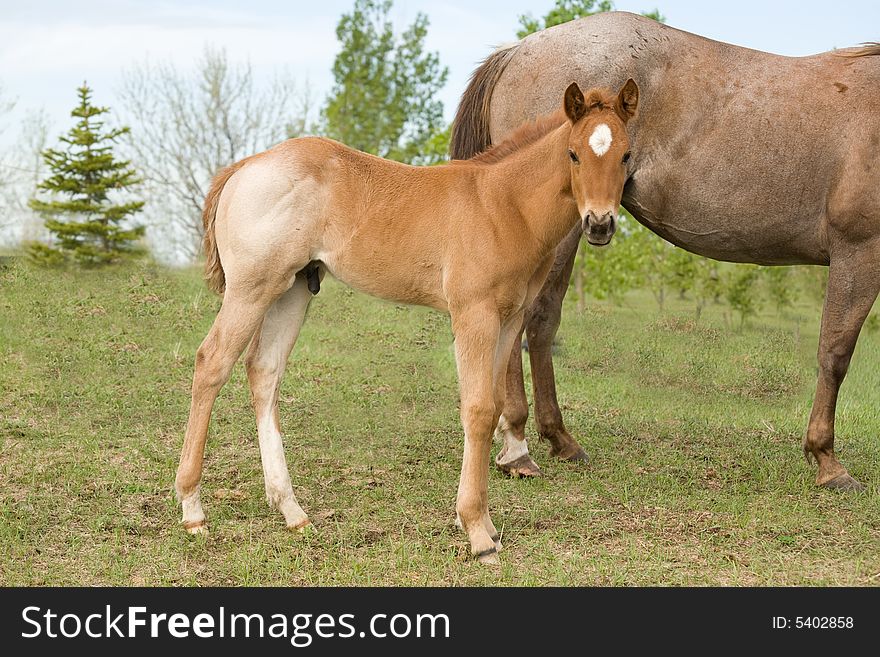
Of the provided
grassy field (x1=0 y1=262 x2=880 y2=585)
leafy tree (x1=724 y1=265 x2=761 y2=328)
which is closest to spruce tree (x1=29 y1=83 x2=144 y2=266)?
grassy field (x1=0 y1=262 x2=880 y2=585)

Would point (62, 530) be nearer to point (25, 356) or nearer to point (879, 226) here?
point (25, 356)

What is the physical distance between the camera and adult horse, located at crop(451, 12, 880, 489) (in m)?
6.04

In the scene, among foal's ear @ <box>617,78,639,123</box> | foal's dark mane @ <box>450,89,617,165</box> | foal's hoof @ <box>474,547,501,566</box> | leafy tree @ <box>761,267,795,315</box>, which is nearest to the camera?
foal's ear @ <box>617,78,639,123</box>

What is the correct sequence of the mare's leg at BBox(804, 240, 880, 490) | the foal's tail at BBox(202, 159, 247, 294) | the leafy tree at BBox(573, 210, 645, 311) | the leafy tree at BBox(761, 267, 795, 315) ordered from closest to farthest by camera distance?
the foal's tail at BBox(202, 159, 247, 294), the mare's leg at BBox(804, 240, 880, 490), the leafy tree at BBox(761, 267, 795, 315), the leafy tree at BBox(573, 210, 645, 311)

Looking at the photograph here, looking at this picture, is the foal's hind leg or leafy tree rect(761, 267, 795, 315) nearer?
the foal's hind leg

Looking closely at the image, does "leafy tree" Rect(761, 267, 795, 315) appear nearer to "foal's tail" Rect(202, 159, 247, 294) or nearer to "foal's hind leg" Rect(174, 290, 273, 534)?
"foal's tail" Rect(202, 159, 247, 294)

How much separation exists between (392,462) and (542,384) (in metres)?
1.26

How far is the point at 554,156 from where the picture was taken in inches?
181

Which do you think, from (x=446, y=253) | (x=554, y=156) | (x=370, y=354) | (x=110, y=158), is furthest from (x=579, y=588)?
(x=110, y=158)

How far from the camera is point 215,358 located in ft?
15.8

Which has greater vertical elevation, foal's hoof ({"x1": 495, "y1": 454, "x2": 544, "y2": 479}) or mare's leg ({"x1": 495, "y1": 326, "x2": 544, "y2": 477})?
mare's leg ({"x1": 495, "y1": 326, "x2": 544, "y2": 477})

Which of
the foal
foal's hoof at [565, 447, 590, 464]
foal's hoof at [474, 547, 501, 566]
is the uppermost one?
the foal

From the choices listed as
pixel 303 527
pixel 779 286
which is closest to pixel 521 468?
pixel 303 527

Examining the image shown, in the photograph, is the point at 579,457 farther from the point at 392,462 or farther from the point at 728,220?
the point at 728,220
